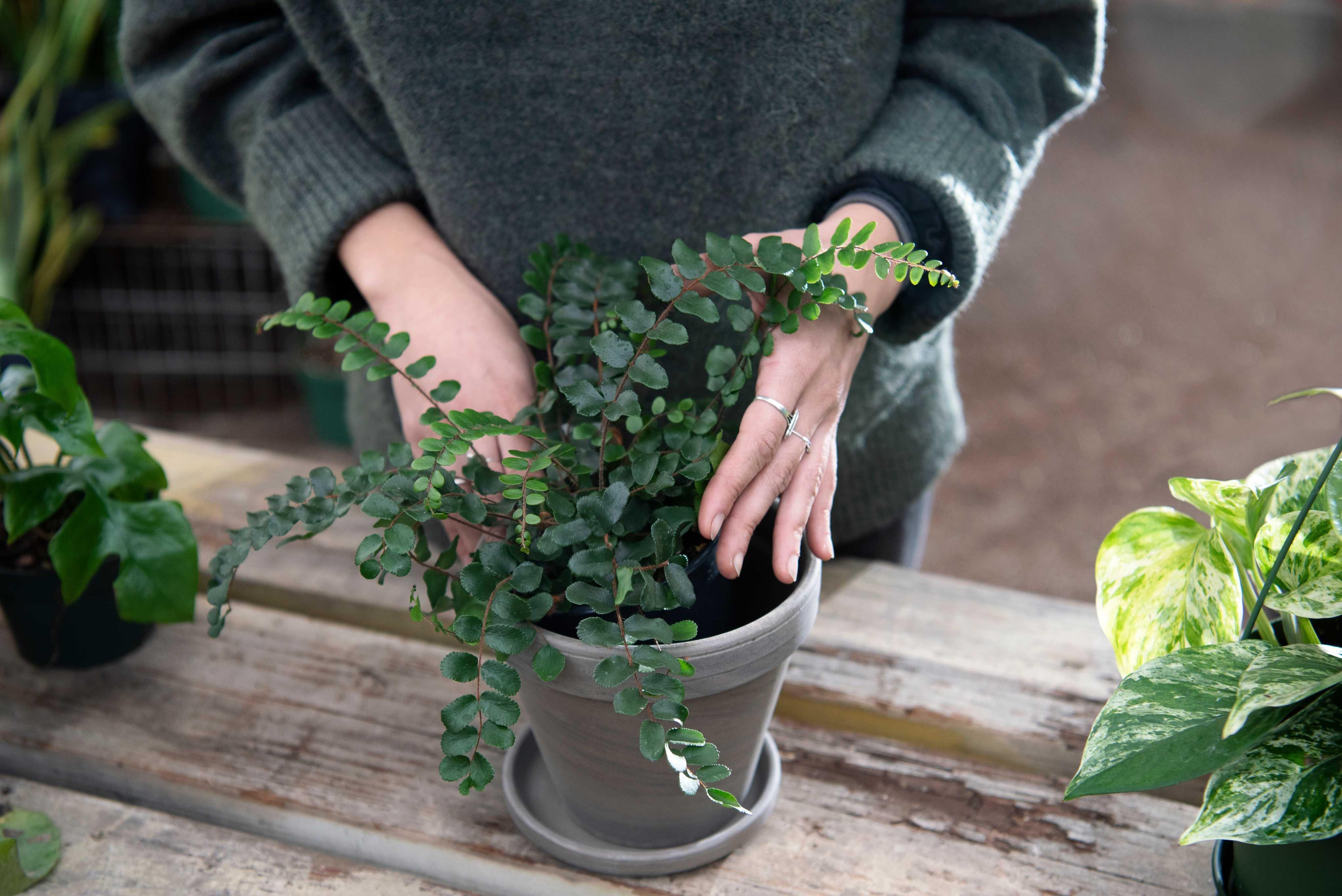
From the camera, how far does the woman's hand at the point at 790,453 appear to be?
58 centimetres

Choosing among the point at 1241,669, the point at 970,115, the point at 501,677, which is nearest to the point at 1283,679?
the point at 1241,669

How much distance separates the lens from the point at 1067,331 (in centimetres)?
333

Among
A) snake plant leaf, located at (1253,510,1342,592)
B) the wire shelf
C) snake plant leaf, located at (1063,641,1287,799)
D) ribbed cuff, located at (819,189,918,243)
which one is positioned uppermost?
ribbed cuff, located at (819,189,918,243)

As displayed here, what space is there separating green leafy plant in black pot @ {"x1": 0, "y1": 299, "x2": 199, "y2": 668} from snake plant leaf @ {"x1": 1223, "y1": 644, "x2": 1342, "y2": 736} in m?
0.65

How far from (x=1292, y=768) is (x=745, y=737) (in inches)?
11.2

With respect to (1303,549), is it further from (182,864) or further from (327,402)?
(327,402)

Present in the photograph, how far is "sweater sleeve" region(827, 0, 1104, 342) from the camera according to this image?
2.48ft

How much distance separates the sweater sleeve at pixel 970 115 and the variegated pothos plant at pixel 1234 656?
0.25 meters

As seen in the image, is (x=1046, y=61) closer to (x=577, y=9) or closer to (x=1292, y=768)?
(x=577, y=9)

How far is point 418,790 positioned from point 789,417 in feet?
1.20

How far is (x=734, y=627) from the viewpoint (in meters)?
0.66

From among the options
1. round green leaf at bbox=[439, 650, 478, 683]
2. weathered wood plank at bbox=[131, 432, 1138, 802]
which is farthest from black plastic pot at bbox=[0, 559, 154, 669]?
round green leaf at bbox=[439, 650, 478, 683]

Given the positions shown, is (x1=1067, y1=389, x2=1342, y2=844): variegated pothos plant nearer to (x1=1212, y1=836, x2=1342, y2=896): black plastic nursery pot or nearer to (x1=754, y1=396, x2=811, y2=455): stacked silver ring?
(x1=1212, y1=836, x2=1342, y2=896): black plastic nursery pot

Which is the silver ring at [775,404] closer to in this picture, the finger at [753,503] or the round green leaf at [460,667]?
the finger at [753,503]
